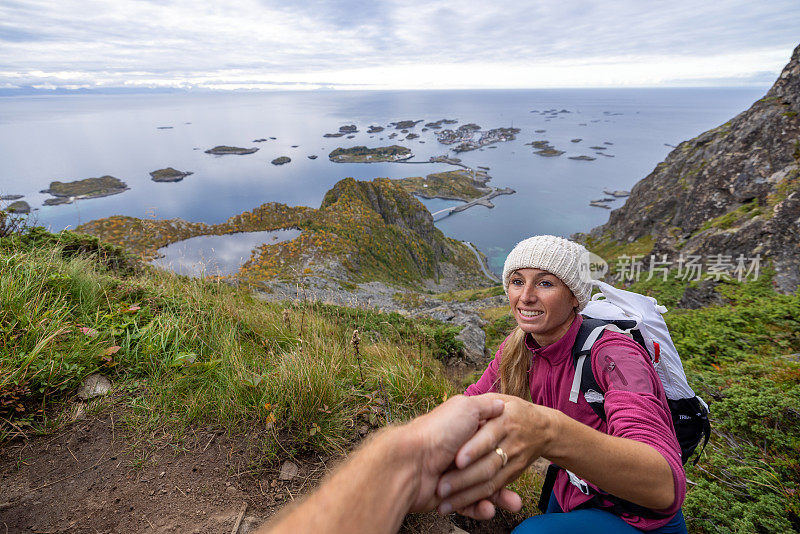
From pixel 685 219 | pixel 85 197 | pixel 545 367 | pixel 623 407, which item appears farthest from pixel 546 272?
pixel 85 197

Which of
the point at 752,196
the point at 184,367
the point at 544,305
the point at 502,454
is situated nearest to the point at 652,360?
the point at 544,305

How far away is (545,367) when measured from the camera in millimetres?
2447

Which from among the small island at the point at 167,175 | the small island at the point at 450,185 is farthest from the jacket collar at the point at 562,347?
the small island at the point at 167,175

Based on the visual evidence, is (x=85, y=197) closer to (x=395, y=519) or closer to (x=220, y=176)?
(x=220, y=176)

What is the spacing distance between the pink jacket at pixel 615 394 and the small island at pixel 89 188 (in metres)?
116

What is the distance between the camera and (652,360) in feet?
7.27

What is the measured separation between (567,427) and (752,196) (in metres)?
35.9

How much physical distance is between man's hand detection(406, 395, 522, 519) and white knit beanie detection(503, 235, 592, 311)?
1.05m

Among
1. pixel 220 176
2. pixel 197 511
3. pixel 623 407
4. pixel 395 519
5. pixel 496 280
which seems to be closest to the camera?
pixel 395 519

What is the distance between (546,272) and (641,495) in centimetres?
130

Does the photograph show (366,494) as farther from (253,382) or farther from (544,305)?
(253,382)

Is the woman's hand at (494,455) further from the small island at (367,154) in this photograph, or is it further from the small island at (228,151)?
the small island at (228,151)

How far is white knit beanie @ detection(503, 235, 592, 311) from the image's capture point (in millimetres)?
2303

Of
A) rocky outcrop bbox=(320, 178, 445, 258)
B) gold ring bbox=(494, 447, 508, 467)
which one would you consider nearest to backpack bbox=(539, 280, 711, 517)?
gold ring bbox=(494, 447, 508, 467)
